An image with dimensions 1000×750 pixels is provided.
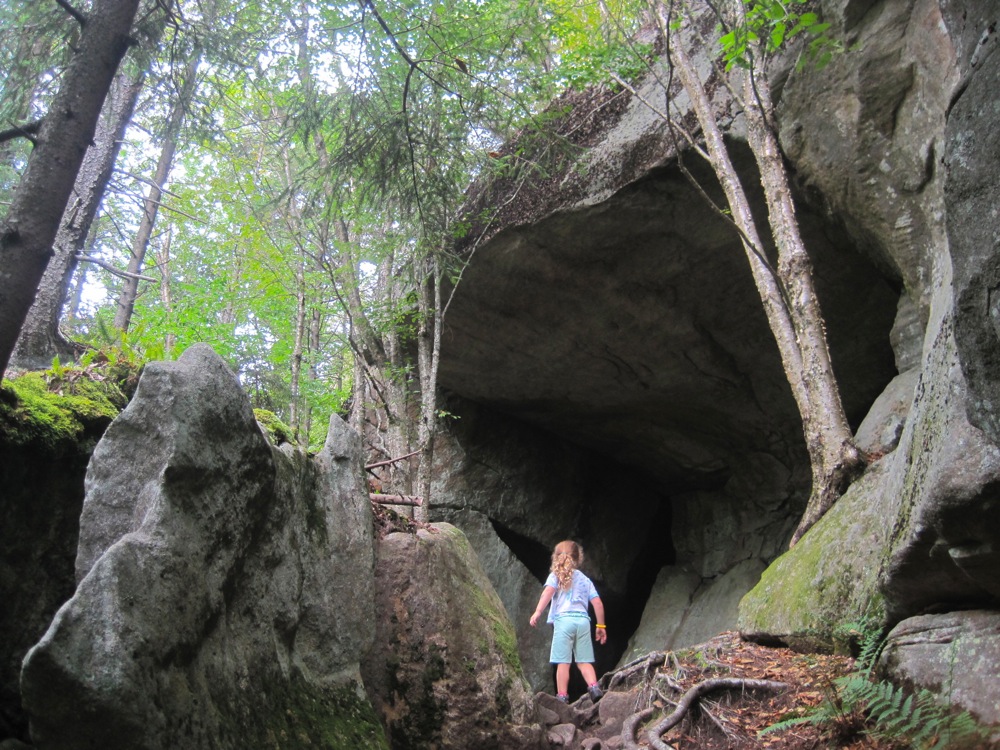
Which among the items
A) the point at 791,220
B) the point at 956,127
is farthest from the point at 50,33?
the point at 791,220

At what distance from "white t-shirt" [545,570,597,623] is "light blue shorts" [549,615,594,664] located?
0.22 feet

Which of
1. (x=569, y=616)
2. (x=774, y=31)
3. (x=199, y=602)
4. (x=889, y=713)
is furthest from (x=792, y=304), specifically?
(x=199, y=602)

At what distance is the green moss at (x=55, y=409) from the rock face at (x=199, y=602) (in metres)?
0.88

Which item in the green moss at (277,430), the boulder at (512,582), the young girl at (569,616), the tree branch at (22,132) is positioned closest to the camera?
the tree branch at (22,132)

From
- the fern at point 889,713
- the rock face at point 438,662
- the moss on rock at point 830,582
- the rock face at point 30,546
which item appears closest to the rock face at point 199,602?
the rock face at point 438,662

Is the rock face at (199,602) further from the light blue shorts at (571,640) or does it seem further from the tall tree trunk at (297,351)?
the tall tree trunk at (297,351)

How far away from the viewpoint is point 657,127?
7.11m

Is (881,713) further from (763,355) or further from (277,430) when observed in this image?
(763,355)

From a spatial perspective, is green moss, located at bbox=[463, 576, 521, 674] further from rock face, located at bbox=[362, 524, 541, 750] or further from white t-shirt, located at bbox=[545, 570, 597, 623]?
white t-shirt, located at bbox=[545, 570, 597, 623]

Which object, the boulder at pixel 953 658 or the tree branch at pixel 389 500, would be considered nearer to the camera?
the boulder at pixel 953 658

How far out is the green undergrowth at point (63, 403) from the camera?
3.14 meters

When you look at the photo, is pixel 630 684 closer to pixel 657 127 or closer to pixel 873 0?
pixel 657 127

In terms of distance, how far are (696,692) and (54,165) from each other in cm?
446

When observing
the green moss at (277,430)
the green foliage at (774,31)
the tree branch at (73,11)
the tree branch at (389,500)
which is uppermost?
the green foliage at (774,31)
